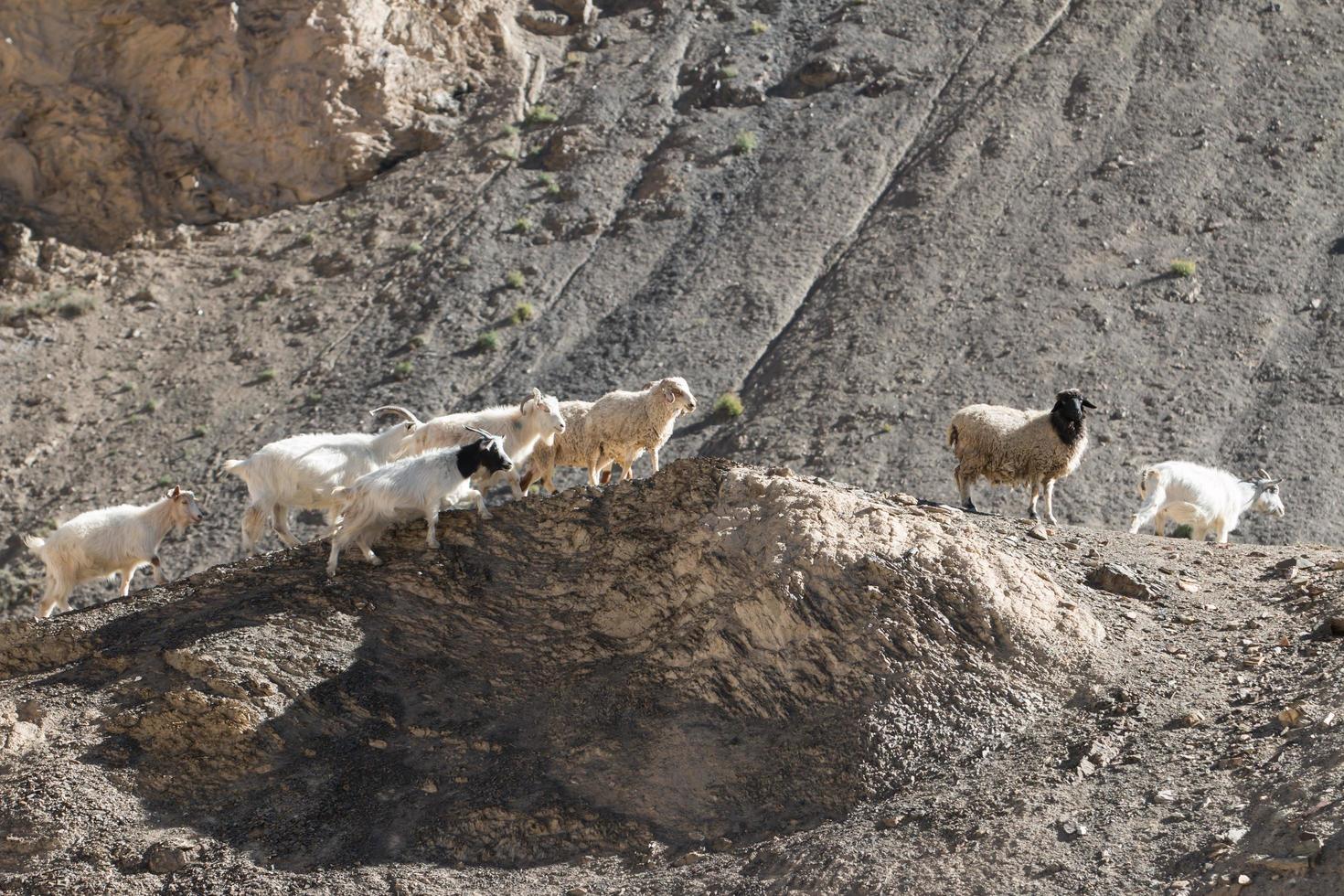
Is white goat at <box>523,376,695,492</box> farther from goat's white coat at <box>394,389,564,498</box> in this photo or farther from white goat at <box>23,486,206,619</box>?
white goat at <box>23,486,206,619</box>

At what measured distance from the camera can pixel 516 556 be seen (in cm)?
1255

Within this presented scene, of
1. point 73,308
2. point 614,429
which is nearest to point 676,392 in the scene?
point 614,429

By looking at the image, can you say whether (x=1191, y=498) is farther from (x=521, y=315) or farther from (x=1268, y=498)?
(x=521, y=315)

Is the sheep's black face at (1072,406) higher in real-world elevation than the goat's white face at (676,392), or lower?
higher

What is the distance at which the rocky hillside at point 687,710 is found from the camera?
382 inches

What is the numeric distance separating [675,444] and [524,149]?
13299 mm

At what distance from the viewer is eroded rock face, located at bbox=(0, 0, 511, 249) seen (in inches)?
1459

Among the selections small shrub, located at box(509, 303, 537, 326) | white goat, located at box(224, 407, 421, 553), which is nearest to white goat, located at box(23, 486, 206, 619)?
white goat, located at box(224, 407, 421, 553)

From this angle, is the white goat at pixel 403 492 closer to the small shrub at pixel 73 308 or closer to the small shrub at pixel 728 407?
the small shrub at pixel 728 407

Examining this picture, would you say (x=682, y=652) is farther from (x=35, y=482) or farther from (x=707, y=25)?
(x=707, y=25)

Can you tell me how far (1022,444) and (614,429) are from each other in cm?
503

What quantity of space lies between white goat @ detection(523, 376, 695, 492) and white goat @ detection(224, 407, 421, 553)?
199 cm

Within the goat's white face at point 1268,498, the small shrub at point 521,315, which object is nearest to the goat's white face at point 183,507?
the goat's white face at point 1268,498

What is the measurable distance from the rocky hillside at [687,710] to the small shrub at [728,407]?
15685 mm
